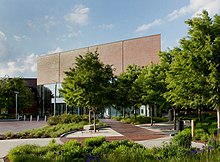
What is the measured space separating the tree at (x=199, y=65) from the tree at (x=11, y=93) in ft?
146

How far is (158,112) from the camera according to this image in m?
45.0

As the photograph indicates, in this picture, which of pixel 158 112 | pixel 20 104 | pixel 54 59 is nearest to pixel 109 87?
pixel 158 112

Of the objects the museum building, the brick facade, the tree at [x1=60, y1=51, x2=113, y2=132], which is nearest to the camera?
the tree at [x1=60, y1=51, x2=113, y2=132]

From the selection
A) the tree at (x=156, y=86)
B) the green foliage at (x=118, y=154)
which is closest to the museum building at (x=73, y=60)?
the tree at (x=156, y=86)

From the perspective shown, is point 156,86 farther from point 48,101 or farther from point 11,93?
point 48,101

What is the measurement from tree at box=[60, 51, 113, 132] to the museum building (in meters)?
22.2

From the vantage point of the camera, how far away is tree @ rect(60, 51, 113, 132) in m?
22.1

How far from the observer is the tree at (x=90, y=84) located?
72.4 feet

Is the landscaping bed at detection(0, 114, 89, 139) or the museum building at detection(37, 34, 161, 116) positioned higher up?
the museum building at detection(37, 34, 161, 116)

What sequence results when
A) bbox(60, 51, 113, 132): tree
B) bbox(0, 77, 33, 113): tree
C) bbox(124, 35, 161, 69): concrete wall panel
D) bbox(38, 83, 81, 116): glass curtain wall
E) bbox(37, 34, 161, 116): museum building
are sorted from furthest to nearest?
bbox(38, 83, 81, 116): glass curtain wall
bbox(0, 77, 33, 113): tree
bbox(37, 34, 161, 116): museum building
bbox(124, 35, 161, 69): concrete wall panel
bbox(60, 51, 113, 132): tree

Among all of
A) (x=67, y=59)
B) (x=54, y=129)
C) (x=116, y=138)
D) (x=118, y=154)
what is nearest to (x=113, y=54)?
(x=67, y=59)

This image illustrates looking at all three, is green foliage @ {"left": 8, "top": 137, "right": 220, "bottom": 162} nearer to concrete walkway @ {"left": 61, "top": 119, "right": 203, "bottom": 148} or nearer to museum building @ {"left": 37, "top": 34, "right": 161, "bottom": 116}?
concrete walkway @ {"left": 61, "top": 119, "right": 203, "bottom": 148}

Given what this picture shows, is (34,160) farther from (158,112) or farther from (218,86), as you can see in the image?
(158,112)

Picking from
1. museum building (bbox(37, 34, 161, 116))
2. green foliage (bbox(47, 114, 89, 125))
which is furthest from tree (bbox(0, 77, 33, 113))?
green foliage (bbox(47, 114, 89, 125))
